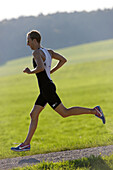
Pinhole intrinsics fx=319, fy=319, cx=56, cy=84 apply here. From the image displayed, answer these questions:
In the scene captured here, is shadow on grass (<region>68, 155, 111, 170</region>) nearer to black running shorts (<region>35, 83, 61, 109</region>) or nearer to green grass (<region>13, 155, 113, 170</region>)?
green grass (<region>13, 155, 113, 170</region>)

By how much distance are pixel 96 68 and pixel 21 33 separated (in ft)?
359

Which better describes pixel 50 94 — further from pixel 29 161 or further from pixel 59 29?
pixel 59 29

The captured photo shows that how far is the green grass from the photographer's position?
4.62 m

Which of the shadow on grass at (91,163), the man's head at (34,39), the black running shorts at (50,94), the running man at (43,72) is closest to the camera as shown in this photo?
the shadow on grass at (91,163)

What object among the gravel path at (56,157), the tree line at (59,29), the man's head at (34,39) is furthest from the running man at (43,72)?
the tree line at (59,29)

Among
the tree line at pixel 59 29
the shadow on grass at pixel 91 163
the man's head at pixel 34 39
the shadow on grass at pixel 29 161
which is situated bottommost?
the shadow on grass at pixel 91 163

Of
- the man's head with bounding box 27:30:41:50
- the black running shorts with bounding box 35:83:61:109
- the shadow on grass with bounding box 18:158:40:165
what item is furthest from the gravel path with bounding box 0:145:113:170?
the man's head with bounding box 27:30:41:50

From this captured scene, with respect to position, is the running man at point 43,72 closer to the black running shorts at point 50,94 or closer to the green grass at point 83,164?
the black running shorts at point 50,94

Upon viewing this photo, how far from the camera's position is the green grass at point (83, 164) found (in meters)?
4.62

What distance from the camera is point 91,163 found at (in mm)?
4797

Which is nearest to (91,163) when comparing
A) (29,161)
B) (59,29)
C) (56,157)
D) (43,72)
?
(56,157)

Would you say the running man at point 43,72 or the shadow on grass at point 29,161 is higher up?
the running man at point 43,72

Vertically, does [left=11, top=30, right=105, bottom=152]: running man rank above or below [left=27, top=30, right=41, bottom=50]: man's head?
below

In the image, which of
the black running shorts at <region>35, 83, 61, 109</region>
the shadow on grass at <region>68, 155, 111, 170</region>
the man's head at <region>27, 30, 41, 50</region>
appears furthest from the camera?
the black running shorts at <region>35, 83, 61, 109</region>
